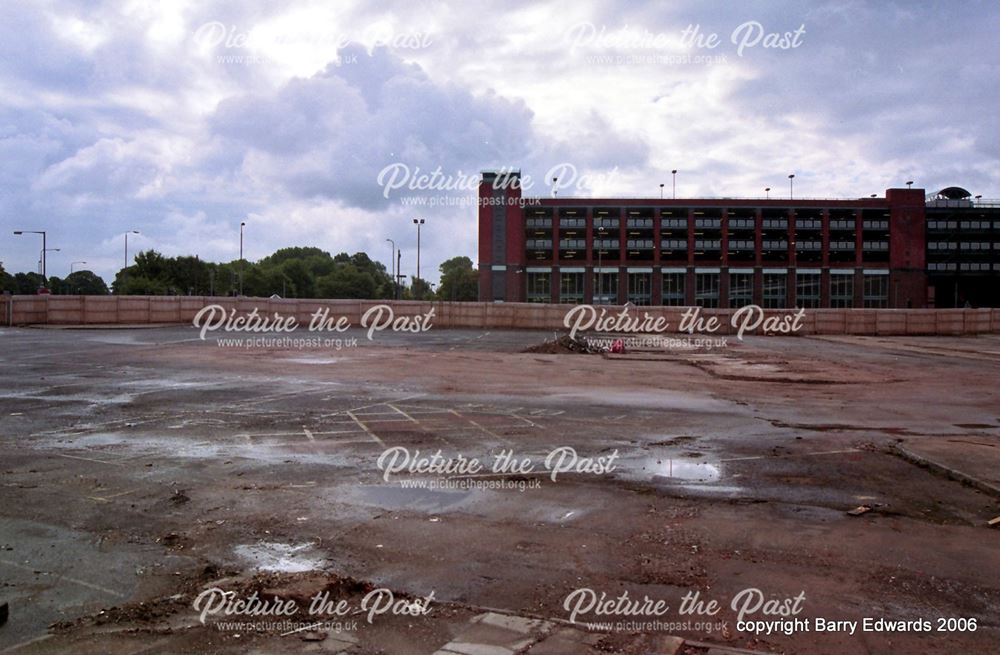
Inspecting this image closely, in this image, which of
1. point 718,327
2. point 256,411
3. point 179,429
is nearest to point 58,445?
point 179,429

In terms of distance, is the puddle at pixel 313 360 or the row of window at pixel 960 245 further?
the row of window at pixel 960 245

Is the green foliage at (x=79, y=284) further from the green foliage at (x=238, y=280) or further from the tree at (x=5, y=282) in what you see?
the green foliage at (x=238, y=280)

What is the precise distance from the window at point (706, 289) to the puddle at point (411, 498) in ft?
323

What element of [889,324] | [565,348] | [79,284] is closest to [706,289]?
[889,324]

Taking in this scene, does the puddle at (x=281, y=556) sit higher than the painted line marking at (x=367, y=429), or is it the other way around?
the painted line marking at (x=367, y=429)

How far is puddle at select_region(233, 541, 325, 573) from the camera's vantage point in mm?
5672

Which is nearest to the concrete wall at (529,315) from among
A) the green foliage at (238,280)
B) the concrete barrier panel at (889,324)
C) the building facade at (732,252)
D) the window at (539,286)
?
the concrete barrier panel at (889,324)

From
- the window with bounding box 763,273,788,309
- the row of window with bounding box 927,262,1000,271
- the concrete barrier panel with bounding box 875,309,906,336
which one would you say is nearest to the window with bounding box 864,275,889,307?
the row of window with bounding box 927,262,1000,271

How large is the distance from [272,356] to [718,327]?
36.0m

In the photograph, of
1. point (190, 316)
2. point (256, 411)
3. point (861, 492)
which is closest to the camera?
point (861, 492)

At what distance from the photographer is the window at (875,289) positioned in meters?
102

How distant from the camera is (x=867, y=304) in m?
102

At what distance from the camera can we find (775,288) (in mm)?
102625

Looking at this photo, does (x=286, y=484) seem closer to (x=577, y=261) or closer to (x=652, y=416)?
(x=652, y=416)
